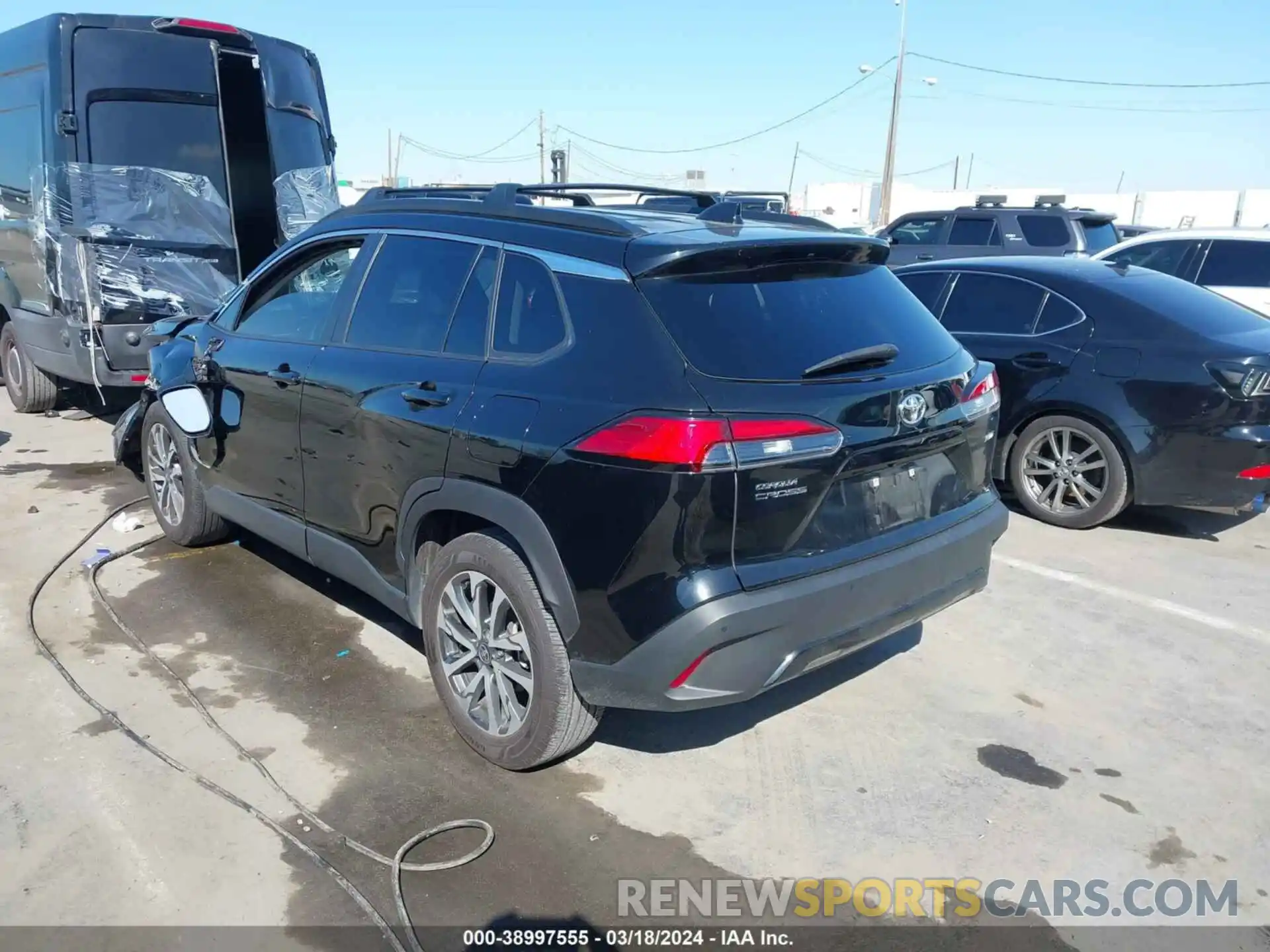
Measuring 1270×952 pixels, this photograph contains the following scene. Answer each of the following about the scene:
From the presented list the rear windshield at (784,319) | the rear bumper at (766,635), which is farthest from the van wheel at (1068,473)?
the rear bumper at (766,635)

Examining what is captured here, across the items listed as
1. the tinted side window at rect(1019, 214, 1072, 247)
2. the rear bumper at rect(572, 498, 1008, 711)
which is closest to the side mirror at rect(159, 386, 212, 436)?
the rear bumper at rect(572, 498, 1008, 711)

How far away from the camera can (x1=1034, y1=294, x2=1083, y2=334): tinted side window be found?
19.7ft

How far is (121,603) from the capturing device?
15.8 ft

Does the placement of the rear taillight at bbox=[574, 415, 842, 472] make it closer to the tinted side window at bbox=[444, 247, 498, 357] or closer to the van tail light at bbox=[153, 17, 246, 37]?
the tinted side window at bbox=[444, 247, 498, 357]

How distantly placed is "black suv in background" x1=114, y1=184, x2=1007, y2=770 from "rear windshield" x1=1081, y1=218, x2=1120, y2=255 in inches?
442

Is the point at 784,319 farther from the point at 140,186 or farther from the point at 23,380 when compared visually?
the point at 23,380

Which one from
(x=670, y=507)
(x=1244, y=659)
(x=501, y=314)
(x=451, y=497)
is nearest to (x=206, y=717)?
(x=451, y=497)

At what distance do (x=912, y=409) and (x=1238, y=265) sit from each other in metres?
8.42

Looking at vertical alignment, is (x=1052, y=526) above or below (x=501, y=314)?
below

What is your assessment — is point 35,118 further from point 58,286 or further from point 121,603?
point 121,603

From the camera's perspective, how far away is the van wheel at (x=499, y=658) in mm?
3115

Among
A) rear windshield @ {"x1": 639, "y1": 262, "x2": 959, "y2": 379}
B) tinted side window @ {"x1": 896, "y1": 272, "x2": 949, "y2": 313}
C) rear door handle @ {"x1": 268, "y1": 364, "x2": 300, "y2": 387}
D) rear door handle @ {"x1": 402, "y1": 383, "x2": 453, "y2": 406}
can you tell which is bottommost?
rear door handle @ {"x1": 268, "y1": 364, "x2": 300, "y2": 387}

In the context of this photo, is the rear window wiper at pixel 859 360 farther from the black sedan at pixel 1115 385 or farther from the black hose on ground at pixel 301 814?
the black sedan at pixel 1115 385

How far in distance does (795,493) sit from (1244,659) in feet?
8.96
